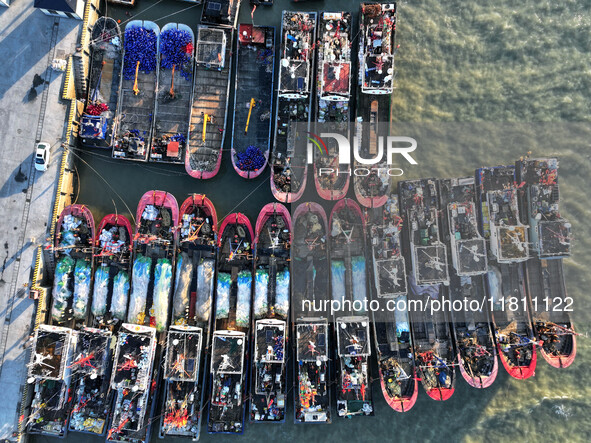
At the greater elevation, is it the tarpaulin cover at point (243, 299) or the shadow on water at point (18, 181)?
the shadow on water at point (18, 181)

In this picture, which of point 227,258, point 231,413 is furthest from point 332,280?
point 231,413

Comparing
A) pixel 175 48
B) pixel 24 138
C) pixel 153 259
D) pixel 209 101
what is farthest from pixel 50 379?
pixel 175 48

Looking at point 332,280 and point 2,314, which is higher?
point 332,280

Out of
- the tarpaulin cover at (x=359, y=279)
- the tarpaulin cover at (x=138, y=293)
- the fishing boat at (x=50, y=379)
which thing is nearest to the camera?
the fishing boat at (x=50, y=379)

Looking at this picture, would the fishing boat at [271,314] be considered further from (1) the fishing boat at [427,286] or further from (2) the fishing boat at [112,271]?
(2) the fishing boat at [112,271]

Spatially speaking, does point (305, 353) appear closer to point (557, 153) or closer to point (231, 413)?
point (231, 413)

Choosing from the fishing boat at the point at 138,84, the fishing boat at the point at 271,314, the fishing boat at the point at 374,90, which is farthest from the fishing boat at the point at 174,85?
the fishing boat at the point at 374,90

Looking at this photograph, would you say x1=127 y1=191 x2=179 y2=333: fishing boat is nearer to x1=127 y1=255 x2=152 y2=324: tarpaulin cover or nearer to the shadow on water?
x1=127 y1=255 x2=152 y2=324: tarpaulin cover
